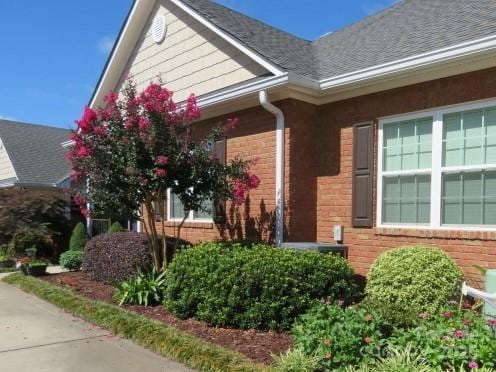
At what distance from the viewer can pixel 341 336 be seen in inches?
→ 179

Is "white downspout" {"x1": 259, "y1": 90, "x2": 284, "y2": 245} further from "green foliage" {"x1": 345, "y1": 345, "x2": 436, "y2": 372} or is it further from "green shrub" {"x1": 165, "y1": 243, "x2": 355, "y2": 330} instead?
"green foliage" {"x1": 345, "y1": 345, "x2": 436, "y2": 372}

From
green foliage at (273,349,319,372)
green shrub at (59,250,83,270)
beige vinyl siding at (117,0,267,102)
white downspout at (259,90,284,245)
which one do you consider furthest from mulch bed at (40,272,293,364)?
beige vinyl siding at (117,0,267,102)

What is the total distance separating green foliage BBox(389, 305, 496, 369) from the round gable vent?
355 inches

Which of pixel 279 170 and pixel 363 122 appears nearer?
pixel 363 122

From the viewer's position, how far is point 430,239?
6875 mm

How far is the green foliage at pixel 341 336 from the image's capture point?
4.44m

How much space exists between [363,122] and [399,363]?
14.7 feet

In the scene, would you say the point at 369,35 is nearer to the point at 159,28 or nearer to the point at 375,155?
the point at 375,155

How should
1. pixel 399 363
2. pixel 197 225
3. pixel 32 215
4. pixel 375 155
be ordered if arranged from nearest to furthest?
pixel 399 363, pixel 375 155, pixel 197 225, pixel 32 215

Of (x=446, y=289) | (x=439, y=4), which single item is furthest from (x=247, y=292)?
(x=439, y=4)

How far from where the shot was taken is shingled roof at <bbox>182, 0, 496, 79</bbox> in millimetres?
7348

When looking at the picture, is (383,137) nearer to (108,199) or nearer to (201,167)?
(201,167)

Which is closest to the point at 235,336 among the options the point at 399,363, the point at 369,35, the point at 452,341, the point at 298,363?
the point at 298,363

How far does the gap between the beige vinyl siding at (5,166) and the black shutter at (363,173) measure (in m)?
15.9
